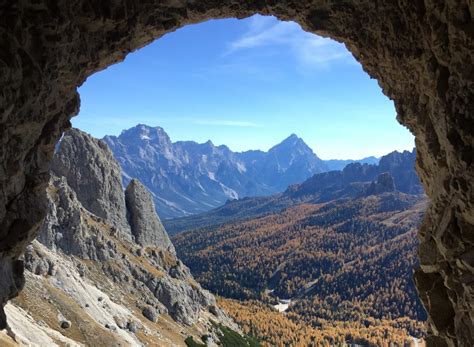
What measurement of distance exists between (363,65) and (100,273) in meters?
90.5

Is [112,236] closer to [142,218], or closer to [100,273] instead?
[100,273]

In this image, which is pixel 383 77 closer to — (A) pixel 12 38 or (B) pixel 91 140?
(A) pixel 12 38

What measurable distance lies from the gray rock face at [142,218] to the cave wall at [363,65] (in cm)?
12935

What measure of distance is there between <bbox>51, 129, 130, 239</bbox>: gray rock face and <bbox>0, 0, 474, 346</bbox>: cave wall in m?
111

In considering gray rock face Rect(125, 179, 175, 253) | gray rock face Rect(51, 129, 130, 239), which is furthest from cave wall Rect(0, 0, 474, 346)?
gray rock face Rect(125, 179, 175, 253)

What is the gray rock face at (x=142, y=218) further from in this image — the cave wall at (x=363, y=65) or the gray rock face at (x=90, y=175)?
the cave wall at (x=363, y=65)

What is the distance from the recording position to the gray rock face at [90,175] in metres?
124

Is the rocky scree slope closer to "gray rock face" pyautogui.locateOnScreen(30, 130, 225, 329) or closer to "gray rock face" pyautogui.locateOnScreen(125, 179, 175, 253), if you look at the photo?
"gray rock face" pyautogui.locateOnScreen(30, 130, 225, 329)

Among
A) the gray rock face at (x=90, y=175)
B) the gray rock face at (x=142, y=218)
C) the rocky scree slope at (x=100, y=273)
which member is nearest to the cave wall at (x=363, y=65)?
the rocky scree slope at (x=100, y=273)

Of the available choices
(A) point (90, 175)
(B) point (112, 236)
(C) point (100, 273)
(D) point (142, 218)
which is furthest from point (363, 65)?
(D) point (142, 218)

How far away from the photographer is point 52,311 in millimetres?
65250

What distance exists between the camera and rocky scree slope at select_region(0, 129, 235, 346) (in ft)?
216

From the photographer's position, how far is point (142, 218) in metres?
147

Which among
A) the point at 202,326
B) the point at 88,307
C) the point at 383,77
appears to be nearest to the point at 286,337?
the point at 202,326
